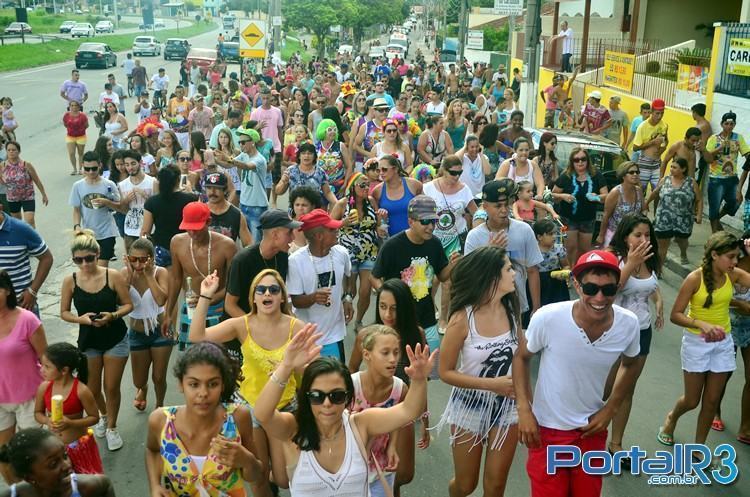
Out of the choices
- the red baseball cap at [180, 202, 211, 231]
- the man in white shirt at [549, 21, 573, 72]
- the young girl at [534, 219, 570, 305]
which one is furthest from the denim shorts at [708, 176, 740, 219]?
the man in white shirt at [549, 21, 573, 72]

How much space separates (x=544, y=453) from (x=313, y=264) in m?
2.41

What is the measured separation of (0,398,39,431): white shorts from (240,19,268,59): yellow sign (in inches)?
926

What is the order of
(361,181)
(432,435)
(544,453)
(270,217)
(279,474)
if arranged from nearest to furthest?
(279,474) < (544,453) < (270,217) < (432,435) < (361,181)

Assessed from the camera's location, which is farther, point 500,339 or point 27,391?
point 27,391

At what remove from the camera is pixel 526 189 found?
9117 mm

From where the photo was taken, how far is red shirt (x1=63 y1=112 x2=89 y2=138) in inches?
712

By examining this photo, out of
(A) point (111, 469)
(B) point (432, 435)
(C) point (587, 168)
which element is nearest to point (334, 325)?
(B) point (432, 435)

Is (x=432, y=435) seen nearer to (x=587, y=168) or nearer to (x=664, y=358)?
(x=664, y=358)

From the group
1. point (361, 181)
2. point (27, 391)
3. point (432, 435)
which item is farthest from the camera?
point (361, 181)

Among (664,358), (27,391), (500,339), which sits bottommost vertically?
(664,358)

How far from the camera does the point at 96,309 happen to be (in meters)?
6.45

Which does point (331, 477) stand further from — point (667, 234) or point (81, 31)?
point (81, 31)

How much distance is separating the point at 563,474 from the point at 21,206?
31.7 ft

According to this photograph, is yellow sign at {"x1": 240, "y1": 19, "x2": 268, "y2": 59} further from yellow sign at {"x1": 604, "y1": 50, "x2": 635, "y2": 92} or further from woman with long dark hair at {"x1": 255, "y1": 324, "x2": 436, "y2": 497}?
woman with long dark hair at {"x1": 255, "y1": 324, "x2": 436, "y2": 497}
